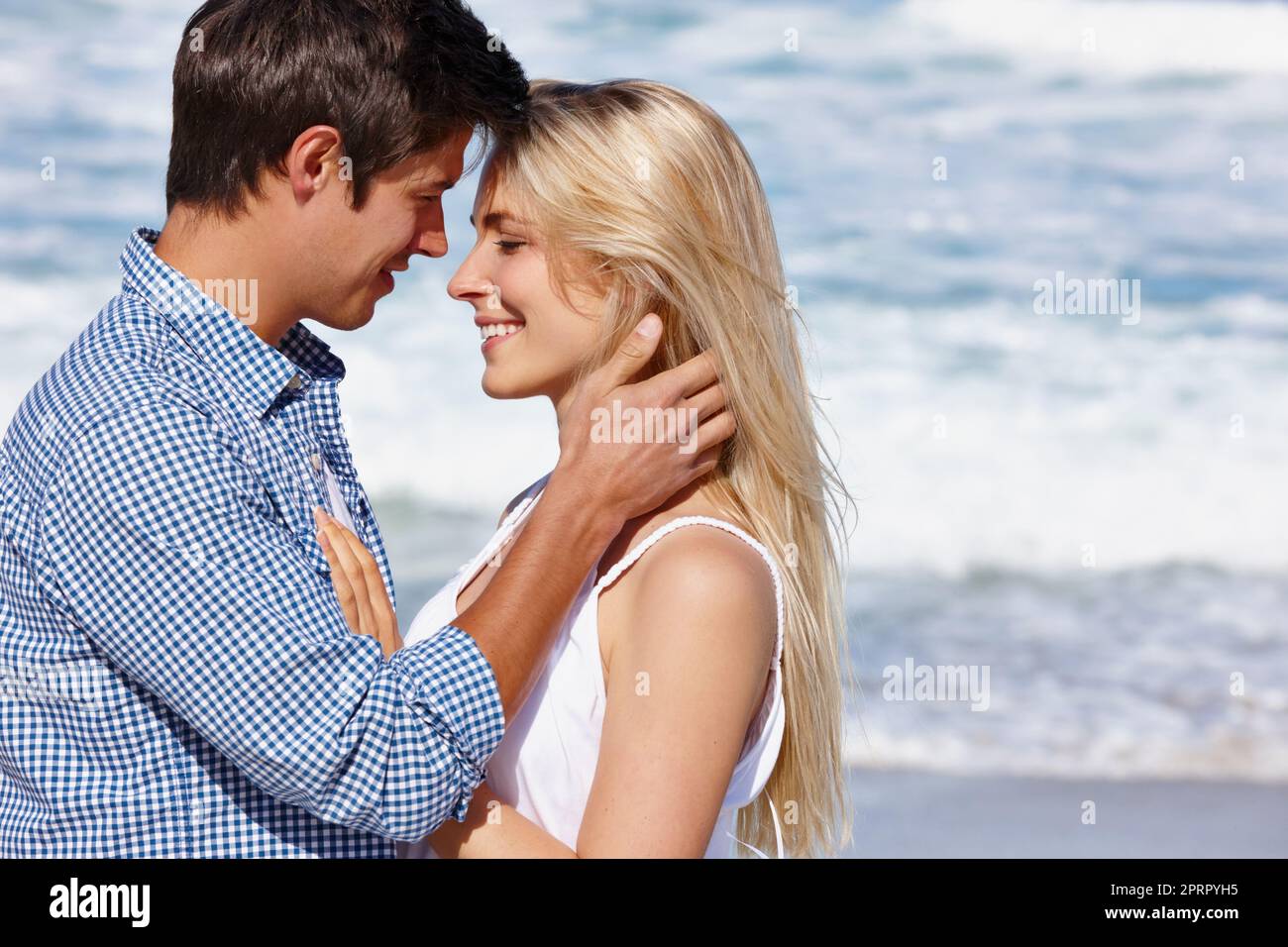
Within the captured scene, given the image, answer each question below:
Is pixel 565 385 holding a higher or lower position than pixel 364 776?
higher

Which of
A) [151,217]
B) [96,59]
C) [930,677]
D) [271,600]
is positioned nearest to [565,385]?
[271,600]

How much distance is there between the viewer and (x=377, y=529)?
109 inches

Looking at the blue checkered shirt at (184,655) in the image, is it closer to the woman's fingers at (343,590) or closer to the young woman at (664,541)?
the woman's fingers at (343,590)

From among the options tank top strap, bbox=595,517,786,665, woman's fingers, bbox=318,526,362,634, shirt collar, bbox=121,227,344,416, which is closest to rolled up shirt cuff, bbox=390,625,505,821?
woman's fingers, bbox=318,526,362,634

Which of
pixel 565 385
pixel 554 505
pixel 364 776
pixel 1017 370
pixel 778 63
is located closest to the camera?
pixel 364 776

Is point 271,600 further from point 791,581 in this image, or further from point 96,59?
point 96,59

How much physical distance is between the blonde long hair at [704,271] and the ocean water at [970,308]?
4497 millimetres

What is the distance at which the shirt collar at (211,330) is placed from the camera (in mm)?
2461

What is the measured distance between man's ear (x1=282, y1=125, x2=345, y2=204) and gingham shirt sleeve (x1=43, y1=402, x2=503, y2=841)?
644mm

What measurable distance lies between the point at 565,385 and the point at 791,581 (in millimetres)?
685

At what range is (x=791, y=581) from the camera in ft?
9.48

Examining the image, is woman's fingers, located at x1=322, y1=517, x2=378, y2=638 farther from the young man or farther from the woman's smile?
the woman's smile

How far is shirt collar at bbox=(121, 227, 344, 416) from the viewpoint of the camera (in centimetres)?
246

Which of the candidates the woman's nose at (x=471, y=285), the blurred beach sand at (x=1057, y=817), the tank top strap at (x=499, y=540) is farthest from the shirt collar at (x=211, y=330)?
the blurred beach sand at (x=1057, y=817)
